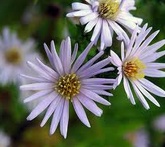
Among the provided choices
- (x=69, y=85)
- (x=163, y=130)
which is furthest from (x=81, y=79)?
(x=163, y=130)

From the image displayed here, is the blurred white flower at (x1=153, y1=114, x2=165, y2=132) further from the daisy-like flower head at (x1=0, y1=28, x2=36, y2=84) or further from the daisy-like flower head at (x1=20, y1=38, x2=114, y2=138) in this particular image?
the daisy-like flower head at (x1=20, y1=38, x2=114, y2=138)

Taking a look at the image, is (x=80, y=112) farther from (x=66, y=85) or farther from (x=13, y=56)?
(x=13, y=56)

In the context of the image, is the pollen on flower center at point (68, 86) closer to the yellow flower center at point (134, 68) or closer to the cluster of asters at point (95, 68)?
the cluster of asters at point (95, 68)

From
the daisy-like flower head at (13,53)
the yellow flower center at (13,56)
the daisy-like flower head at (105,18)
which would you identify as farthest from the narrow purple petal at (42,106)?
the yellow flower center at (13,56)

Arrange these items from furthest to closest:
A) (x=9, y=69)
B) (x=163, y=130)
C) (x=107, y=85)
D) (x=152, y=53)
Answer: (x=163, y=130), (x=9, y=69), (x=152, y=53), (x=107, y=85)

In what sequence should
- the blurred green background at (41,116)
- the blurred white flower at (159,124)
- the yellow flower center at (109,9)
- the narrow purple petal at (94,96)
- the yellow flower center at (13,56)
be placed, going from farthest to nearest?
1. the blurred white flower at (159,124)
2. the yellow flower center at (13,56)
3. the blurred green background at (41,116)
4. the yellow flower center at (109,9)
5. the narrow purple petal at (94,96)

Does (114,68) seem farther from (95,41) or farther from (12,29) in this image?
(12,29)

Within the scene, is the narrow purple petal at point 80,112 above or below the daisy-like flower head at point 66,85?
below
